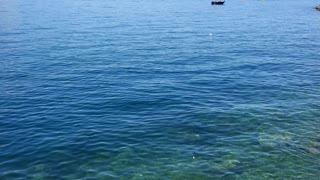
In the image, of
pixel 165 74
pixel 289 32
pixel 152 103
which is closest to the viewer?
pixel 152 103

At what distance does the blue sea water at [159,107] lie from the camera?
27.1 m

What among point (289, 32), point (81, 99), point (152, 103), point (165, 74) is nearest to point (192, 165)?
point (152, 103)

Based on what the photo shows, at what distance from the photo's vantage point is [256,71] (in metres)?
51.9

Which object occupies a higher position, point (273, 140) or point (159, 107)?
point (159, 107)

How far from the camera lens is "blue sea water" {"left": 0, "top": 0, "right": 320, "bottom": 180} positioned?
1067 inches

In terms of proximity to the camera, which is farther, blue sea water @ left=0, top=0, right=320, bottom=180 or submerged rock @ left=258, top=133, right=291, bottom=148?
submerged rock @ left=258, top=133, right=291, bottom=148

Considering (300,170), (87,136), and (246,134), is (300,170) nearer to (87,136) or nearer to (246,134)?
(246,134)

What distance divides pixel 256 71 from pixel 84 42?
35.1 meters

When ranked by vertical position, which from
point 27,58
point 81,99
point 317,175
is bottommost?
point 317,175

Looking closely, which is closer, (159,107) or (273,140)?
(273,140)

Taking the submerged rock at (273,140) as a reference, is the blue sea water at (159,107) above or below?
above

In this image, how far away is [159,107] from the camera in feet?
127

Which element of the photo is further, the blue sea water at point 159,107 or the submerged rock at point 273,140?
the submerged rock at point 273,140

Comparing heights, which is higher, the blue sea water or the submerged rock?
the blue sea water
